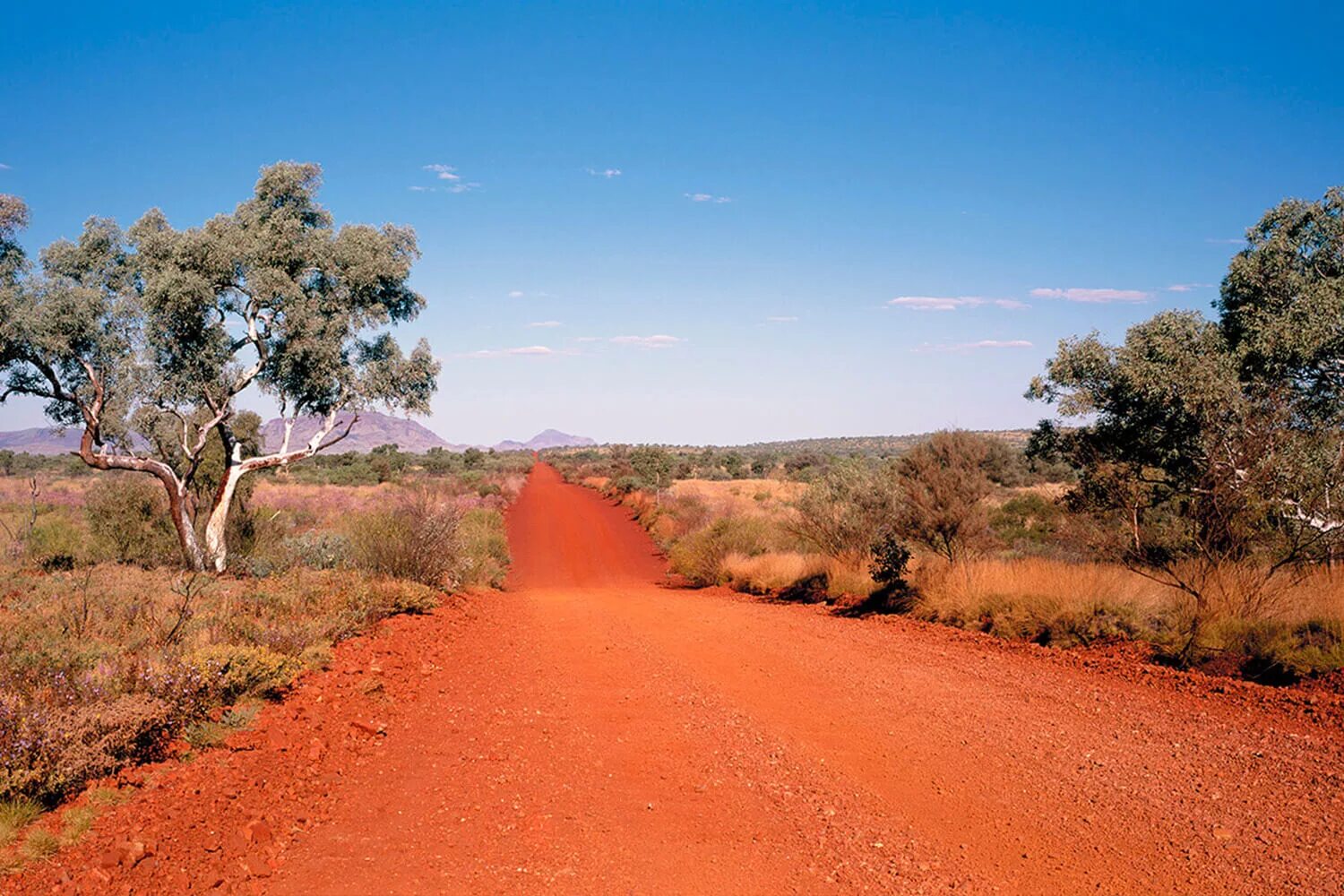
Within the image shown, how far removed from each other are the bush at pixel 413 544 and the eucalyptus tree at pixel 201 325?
6.42 feet

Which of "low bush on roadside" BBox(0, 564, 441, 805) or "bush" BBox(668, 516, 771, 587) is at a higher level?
"low bush on roadside" BBox(0, 564, 441, 805)

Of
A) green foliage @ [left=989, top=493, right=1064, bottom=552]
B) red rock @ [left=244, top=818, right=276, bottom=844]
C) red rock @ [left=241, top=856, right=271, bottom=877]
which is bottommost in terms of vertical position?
green foliage @ [left=989, top=493, right=1064, bottom=552]

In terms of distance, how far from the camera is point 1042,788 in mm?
5379

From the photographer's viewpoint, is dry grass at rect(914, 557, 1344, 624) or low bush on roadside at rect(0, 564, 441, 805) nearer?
low bush on roadside at rect(0, 564, 441, 805)

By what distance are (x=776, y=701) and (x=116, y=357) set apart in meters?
13.0

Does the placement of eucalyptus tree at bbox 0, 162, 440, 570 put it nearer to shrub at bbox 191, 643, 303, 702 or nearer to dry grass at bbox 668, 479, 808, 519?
shrub at bbox 191, 643, 303, 702

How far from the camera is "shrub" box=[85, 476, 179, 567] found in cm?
1648

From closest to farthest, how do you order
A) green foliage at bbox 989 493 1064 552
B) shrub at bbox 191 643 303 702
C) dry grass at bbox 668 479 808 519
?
shrub at bbox 191 643 303 702, green foliage at bbox 989 493 1064 552, dry grass at bbox 668 479 808 519

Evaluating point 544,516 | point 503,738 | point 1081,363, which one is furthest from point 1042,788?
point 544,516

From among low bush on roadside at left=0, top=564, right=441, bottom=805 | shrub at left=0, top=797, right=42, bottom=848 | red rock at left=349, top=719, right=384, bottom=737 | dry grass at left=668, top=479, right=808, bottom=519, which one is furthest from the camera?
dry grass at left=668, top=479, right=808, bottom=519

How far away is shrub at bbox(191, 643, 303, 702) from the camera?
6.41 m

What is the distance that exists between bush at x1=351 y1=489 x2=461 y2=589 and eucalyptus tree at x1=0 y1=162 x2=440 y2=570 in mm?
1956

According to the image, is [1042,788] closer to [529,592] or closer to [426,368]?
[426,368]

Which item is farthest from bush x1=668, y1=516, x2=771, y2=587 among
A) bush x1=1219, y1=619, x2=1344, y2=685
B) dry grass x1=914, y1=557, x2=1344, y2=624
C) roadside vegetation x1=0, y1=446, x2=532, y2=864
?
bush x1=1219, y1=619, x2=1344, y2=685
